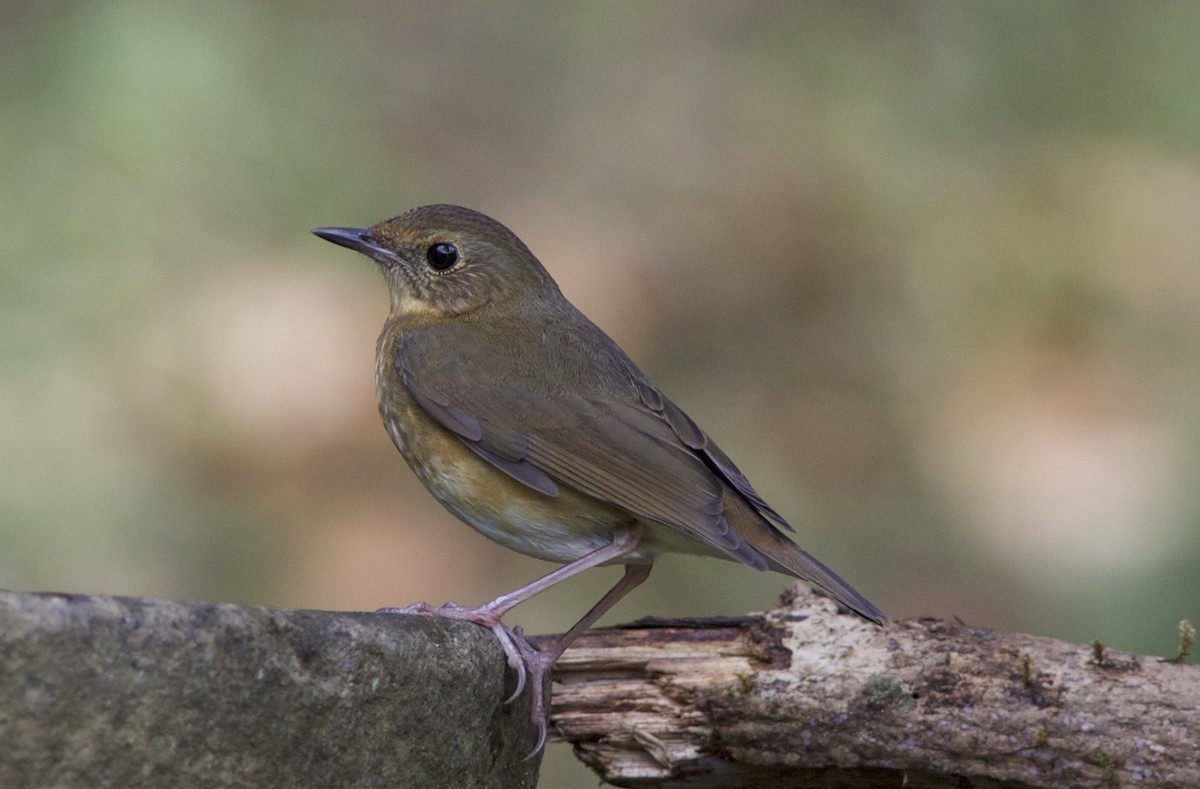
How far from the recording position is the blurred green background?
714 centimetres

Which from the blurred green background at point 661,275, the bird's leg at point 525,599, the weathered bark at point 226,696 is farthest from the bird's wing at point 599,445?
the blurred green background at point 661,275

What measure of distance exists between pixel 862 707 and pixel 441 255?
2041mm

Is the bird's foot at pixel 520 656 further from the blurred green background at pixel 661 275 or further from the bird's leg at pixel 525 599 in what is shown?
the blurred green background at pixel 661 275

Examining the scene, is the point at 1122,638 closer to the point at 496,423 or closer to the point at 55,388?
the point at 496,423

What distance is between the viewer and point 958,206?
28.1 ft

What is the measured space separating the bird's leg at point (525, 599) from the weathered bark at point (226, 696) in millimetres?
306

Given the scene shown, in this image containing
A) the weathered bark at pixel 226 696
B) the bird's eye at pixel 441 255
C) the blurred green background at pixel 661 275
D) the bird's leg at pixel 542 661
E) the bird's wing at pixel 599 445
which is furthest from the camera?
the blurred green background at pixel 661 275

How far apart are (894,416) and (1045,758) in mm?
4719

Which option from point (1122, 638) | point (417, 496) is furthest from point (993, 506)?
point (417, 496)

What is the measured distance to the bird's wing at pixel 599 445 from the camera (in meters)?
4.00

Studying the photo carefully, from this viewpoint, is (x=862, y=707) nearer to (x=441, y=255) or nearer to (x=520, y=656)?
(x=520, y=656)

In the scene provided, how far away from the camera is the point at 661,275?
860 cm

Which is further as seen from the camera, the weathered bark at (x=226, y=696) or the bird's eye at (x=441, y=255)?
the bird's eye at (x=441, y=255)

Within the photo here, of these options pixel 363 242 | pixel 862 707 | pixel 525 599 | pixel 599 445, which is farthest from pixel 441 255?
pixel 862 707
